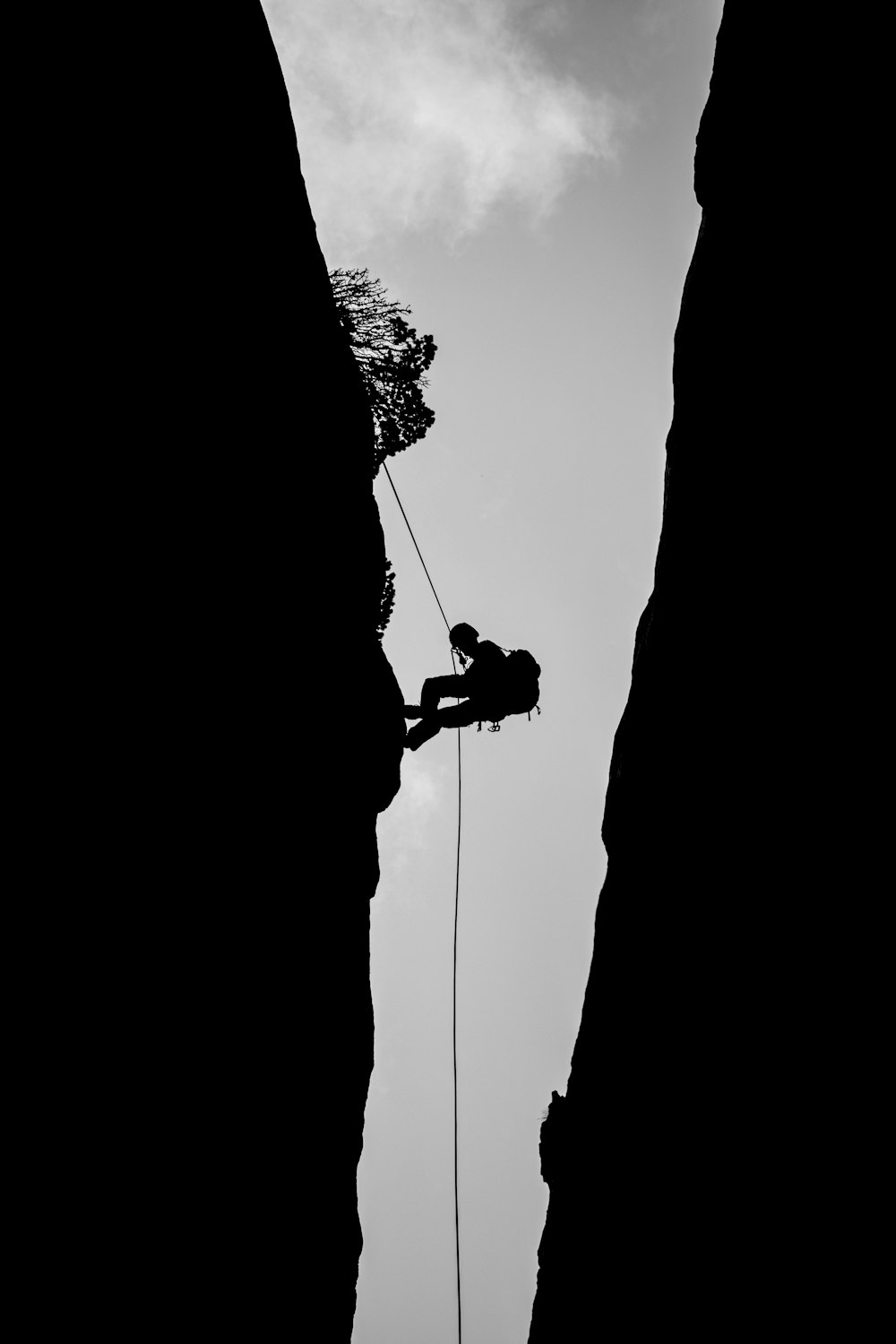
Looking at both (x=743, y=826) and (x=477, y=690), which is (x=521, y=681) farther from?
(x=743, y=826)

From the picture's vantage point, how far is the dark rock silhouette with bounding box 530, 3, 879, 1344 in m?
4.00

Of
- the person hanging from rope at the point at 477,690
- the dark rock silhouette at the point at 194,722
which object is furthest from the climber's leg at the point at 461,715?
the dark rock silhouette at the point at 194,722

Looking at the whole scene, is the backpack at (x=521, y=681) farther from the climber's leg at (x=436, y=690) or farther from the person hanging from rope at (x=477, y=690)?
the climber's leg at (x=436, y=690)

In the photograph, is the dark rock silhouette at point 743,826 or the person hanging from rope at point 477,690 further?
the person hanging from rope at point 477,690

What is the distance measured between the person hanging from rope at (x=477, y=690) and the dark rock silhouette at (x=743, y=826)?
1.84 metres

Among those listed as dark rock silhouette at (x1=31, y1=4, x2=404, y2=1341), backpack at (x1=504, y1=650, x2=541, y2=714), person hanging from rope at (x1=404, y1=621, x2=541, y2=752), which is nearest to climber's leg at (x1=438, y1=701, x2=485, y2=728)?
person hanging from rope at (x1=404, y1=621, x2=541, y2=752)

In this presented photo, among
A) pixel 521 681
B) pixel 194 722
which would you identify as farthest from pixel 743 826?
pixel 521 681

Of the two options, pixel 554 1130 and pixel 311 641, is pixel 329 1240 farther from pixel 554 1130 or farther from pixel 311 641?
pixel 311 641

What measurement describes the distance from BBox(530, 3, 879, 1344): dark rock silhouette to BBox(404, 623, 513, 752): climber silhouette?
200 cm

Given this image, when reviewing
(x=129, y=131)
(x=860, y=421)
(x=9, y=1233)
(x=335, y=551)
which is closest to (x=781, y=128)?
(x=860, y=421)

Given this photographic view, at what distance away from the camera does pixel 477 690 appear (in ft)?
30.3

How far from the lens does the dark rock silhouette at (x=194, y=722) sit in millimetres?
3404

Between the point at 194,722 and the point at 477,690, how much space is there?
198 inches

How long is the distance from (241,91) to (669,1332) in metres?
10.1
